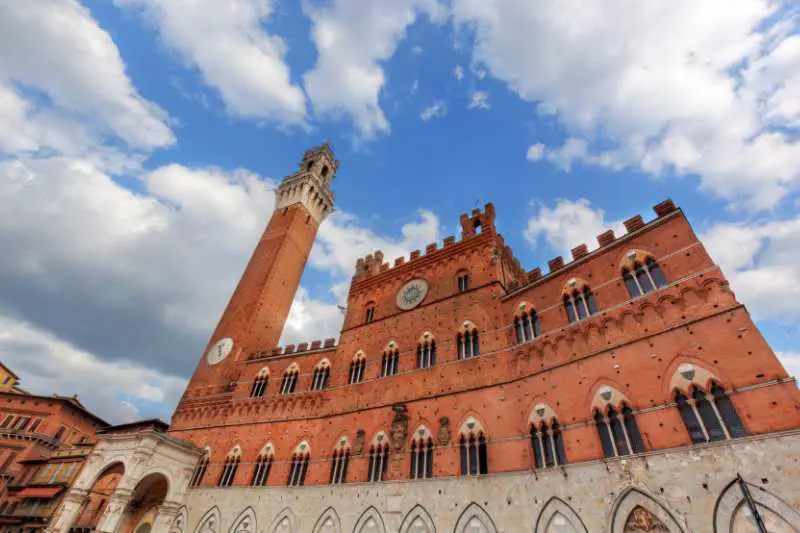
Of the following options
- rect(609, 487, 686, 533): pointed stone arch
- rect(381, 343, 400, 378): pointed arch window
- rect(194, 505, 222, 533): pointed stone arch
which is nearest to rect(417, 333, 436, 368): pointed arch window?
rect(381, 343, 400, 378): pointed arch window

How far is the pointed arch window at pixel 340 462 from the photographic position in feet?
59.7

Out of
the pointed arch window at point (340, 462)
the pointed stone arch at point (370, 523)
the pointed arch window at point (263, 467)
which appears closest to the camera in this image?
the pointed stone arch at point (370, 523)

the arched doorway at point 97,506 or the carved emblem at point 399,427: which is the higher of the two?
the carved emblem at point 399,427

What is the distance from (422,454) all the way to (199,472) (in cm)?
1434

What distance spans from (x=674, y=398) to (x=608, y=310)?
368cm

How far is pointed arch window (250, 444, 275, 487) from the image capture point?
20.3 meters

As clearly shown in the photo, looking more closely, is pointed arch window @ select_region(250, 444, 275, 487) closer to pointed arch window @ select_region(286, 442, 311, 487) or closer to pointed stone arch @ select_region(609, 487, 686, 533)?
pointed arch window @ select_region(286, 442, 311, 487)

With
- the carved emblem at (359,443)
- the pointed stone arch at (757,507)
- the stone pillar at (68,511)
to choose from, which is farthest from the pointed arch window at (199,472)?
the pointed stone arch at (757,507)

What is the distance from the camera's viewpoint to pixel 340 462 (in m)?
18.8

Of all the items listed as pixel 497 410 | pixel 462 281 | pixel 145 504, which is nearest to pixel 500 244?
pixel 462 281

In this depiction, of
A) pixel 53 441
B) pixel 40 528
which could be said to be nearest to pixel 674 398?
pixel 40 528

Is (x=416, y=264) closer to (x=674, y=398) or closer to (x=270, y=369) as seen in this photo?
(x=270, y=369)

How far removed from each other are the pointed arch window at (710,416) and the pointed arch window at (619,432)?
4.60ft

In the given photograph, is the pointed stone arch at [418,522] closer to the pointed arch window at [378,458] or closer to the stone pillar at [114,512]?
the pointed arch window at [378,458]
